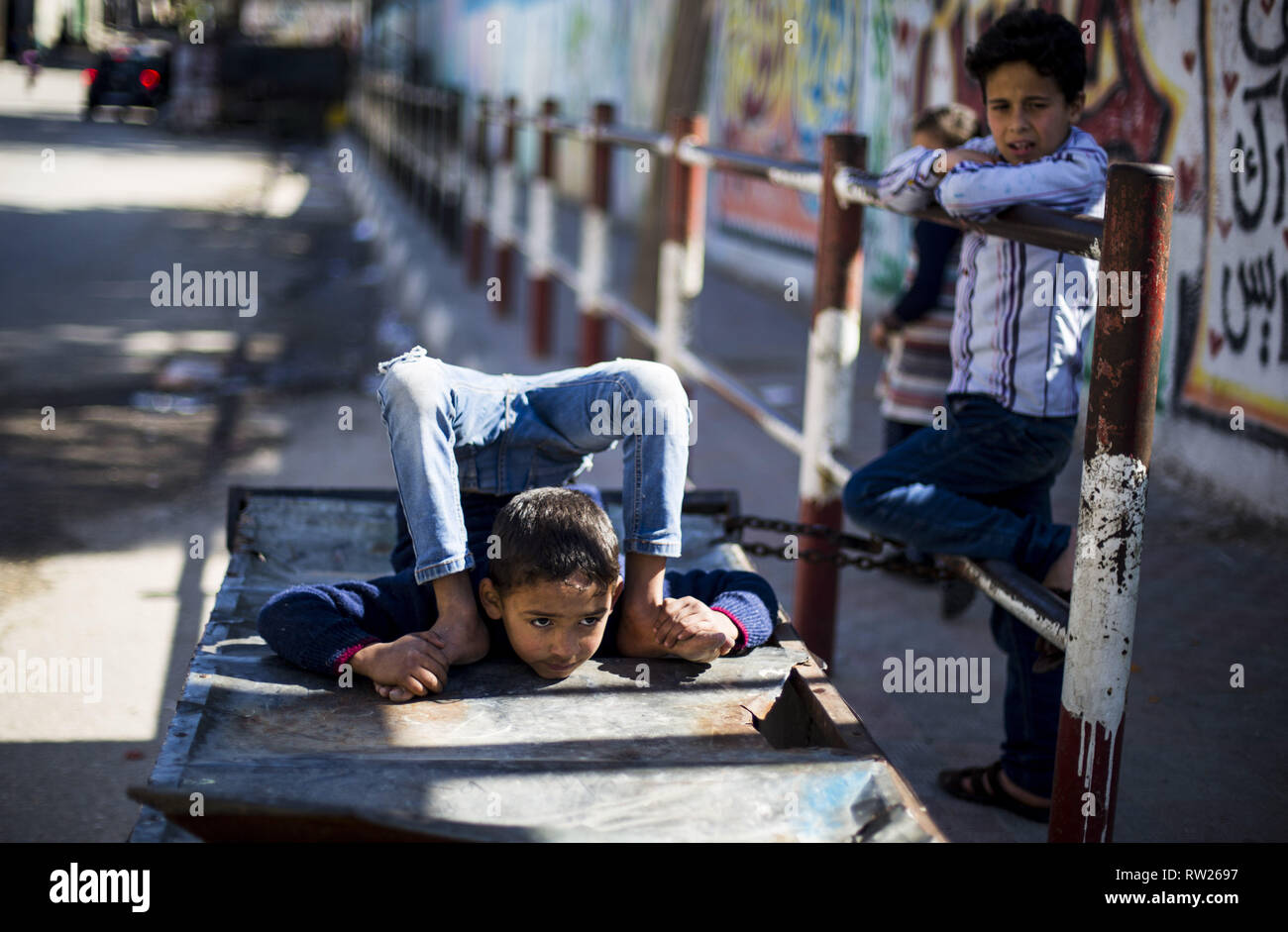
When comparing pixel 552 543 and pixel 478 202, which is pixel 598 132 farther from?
pixel 478 202

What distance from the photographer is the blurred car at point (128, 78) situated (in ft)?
53.9

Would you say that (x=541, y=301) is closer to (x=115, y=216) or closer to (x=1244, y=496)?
(x=1244, y=496)

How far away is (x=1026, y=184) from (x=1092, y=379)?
0.56 m

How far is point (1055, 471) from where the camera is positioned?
112 inches

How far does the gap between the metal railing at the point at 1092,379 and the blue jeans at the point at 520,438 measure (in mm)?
620

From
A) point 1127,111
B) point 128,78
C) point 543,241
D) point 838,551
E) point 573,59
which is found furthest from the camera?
point 573,59

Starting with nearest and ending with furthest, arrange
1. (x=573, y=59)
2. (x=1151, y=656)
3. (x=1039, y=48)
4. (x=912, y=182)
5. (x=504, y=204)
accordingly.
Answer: (x=1039, y=48)
(x=912, y=182)
(x=1151, y=656)
(x=504, y=204)
(x=573, y=59)

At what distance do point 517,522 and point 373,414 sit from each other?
411cm

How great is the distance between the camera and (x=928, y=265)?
3881 millimetres

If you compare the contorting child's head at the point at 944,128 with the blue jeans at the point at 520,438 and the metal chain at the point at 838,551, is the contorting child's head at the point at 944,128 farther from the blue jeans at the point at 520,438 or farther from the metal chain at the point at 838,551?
the blue jeans at the point at 520,438

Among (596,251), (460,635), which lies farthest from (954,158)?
(596,251)

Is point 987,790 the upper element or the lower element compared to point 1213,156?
lower

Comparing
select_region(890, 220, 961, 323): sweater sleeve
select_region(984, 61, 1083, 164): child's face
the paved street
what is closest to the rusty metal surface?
the paved street
